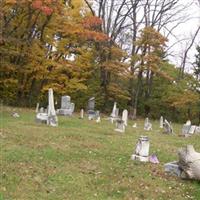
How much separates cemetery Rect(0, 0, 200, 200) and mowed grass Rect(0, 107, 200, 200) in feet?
0.07

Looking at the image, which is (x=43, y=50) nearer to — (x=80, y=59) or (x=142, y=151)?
(x=80, y=59)

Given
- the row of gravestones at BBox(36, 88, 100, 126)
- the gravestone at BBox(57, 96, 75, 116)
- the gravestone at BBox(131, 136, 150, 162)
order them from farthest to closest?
the gravestone at BBox(57, 96, 75, 116), the row of gravestones at BBox(36, 88, 100, 126), the gravestone at BBox(131, 136, 150, 162)

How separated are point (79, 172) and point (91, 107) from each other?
18.4 m

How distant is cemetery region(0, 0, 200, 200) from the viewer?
9.16 m

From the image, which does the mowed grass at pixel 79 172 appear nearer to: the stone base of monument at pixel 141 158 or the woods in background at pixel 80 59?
the stone base of monument at pixel 141 158

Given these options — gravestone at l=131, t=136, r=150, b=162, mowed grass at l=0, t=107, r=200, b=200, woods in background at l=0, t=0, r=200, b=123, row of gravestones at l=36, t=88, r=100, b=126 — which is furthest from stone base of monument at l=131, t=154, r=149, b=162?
woods in background at l=0, t=0, r=200, b=123

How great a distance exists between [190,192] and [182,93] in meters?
25.5

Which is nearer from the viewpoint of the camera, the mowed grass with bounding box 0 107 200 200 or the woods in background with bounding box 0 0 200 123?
the mowed grass with bounding box 0 107 200 200

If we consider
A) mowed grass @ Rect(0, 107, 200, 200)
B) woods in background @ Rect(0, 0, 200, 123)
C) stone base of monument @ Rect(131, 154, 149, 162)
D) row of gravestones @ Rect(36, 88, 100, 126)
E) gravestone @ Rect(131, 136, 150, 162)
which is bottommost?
mowed grass @ Rect(0, 107, 200, 200)

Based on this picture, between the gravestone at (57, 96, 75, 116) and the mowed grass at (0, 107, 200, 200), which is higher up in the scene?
the gravestone at (57, 96, 75, 116)

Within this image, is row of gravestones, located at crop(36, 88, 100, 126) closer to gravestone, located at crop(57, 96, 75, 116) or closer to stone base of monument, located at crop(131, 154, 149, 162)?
gravestone, located at crop(57, 96, 75, 116)

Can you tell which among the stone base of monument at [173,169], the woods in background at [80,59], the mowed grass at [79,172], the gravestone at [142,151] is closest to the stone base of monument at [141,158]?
the gravestone at [142,151]

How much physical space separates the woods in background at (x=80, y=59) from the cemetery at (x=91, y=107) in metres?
0.08

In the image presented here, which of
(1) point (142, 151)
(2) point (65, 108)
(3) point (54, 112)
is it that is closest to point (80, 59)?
(2) point (65, 108)
